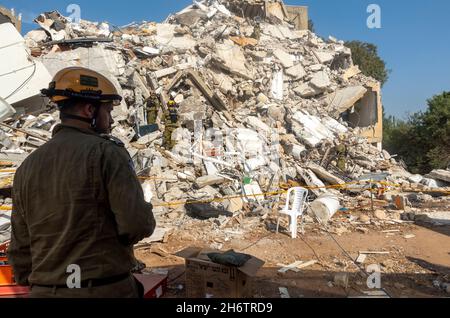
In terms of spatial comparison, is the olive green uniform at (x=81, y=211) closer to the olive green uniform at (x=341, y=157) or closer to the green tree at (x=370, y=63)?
the olive green uniform at (x=341, y=157)

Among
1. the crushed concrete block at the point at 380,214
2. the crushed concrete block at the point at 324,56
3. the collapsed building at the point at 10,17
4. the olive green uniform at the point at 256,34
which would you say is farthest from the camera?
the crushed concrete block at the point at 324,56

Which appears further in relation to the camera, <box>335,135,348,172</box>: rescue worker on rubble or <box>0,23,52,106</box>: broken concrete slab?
<box>335,135,348,172</box>: rescue worker on rubble

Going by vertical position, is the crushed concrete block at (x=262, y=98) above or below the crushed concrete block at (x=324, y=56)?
below

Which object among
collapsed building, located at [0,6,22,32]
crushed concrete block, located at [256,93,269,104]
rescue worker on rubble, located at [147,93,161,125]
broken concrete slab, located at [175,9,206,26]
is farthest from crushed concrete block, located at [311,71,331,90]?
collapsed building, located at [0,6,22,32]

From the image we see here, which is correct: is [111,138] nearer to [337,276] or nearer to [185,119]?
[337,276]

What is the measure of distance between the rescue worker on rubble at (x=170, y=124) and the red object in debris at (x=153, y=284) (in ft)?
25.6

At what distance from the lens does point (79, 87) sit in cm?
166

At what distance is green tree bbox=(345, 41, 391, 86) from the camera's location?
100ft

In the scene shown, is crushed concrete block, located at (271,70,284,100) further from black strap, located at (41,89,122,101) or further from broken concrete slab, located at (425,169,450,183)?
black strap, located at (41,89,122,101)

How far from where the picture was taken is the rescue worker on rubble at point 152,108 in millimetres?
12867

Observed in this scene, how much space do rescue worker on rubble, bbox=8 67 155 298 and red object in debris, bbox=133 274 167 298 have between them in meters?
1.88

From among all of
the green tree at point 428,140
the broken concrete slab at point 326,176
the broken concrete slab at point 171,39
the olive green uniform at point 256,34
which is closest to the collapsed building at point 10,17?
the broken concrete slab at point 171,39

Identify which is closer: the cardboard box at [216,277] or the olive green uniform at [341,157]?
the cardboard box at [216,277]

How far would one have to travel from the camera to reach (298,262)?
16.8ft
